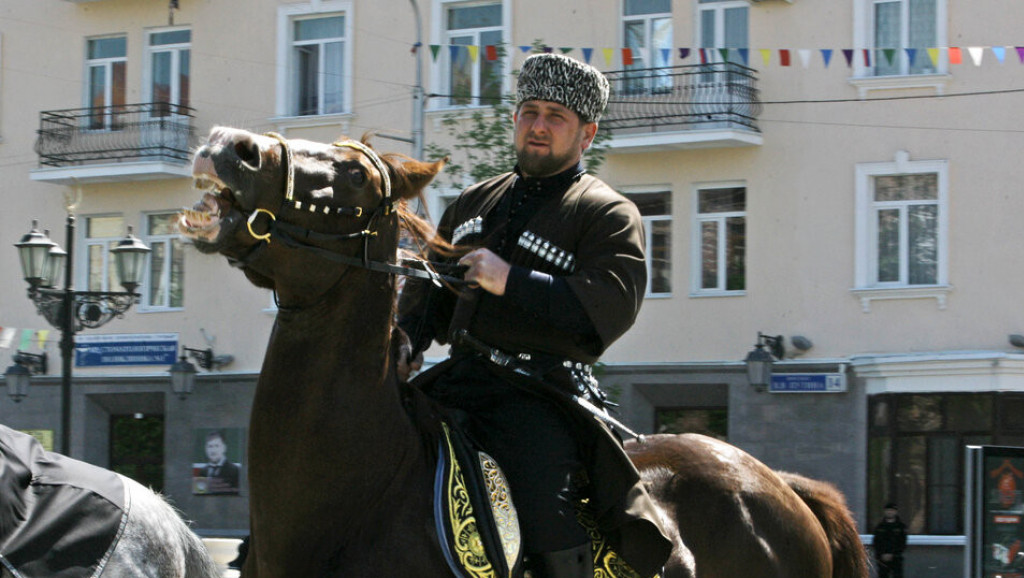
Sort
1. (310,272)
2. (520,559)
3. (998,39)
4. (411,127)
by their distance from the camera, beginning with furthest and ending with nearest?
(411,127) → (998,39) → (520,559) → (310,272)

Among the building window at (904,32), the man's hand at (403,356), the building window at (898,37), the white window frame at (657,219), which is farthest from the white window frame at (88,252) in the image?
the man's hand at (403,356)

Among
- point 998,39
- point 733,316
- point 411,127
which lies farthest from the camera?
point 411,127

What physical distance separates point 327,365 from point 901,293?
18.2 m

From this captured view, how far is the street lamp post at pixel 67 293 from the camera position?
49.0ft

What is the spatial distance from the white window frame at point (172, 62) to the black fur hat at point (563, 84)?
2305 centimetres

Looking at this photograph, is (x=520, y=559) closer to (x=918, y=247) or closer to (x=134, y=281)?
(x=134, y=281)

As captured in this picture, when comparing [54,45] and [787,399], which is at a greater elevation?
[54,45]

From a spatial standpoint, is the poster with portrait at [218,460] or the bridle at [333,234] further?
the poster with portrait at [218,460]

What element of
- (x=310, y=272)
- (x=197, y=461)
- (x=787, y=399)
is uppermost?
(x=310, y=272)

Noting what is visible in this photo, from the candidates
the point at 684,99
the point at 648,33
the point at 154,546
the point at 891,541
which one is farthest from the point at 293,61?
the point at 154,546

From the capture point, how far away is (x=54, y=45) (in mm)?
27859

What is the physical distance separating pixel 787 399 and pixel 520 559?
17861 millimetres

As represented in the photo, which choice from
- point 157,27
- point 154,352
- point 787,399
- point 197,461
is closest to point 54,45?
point 157,27

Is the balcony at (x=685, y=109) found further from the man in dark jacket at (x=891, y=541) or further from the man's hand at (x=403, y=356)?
the man's hand at (x=403, y=356)
